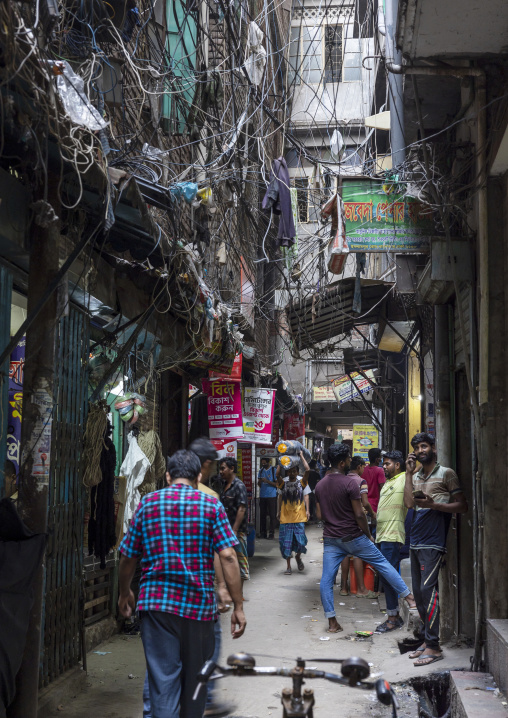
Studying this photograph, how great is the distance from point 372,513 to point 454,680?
616 cm

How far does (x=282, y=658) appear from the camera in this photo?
3508 mm

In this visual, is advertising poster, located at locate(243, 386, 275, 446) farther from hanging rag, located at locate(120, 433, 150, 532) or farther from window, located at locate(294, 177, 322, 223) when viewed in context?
hanging rag, located at locate(120, 433, 150, 532)

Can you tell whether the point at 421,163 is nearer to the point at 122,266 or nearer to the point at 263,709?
the point at 122,266

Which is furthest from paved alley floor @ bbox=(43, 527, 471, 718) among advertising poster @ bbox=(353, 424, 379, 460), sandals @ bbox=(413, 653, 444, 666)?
advertising poster @ bbox=(353, 424, 379, 460)

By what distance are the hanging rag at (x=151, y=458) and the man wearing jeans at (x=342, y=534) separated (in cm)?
207

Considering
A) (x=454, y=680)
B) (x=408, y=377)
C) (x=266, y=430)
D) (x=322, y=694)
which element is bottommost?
(x=322, y=694)

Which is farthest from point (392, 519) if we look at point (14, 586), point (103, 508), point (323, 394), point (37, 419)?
point (323, 394)

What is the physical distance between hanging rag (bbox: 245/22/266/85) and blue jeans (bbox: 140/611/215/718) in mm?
7322

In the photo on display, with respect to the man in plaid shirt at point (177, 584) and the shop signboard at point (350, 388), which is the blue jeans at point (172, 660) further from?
the shop signboard at point (350, 388)

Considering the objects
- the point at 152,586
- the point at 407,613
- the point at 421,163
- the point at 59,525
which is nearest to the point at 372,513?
the point at 407,613

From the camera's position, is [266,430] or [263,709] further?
[266,430]

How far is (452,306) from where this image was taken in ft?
27.8

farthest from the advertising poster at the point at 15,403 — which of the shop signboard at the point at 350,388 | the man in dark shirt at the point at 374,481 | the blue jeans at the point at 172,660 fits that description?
the shop signboard at the point at 350,388

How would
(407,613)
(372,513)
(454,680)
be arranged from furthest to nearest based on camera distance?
Result: (372,513) < (407,613) < (454,680)
